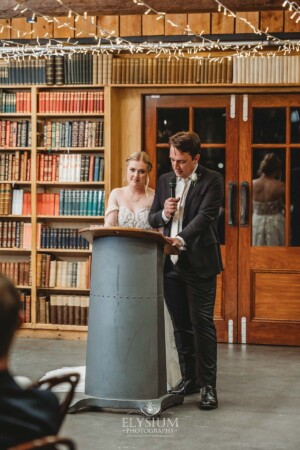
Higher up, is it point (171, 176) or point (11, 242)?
point (171, 176)

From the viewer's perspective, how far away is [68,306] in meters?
7.75

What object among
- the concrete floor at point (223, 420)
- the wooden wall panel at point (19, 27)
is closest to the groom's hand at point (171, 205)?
the concrete floor at point (223, 420)

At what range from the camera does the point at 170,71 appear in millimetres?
7559

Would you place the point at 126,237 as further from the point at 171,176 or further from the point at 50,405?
the point at 50,405

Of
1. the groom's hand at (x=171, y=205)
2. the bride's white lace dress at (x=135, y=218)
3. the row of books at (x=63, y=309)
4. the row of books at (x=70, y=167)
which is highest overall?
the row of books at (x=70, y=167)

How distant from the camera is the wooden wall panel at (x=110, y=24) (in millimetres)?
7781

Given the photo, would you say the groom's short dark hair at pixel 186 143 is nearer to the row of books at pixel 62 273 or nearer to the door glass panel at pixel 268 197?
the door glass panel at pixel 268 197

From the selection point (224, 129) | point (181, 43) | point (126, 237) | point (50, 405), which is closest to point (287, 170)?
point (224, 129)

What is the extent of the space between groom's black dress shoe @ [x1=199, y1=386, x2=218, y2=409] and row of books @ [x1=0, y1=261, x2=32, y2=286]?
3.09 meters

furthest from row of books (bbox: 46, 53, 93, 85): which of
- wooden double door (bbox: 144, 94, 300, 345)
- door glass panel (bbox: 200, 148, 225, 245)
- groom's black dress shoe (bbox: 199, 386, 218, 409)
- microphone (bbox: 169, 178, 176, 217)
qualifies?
groom's black dress shoe (bbox: 199, 386, 218, 409)

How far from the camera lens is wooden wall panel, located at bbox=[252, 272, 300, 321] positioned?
745cm

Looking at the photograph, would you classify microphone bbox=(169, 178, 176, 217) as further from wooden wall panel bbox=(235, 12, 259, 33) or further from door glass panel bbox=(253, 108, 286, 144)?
wooden wall panel bbox=(235, 12, 259, 33)

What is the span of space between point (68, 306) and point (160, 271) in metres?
2.92

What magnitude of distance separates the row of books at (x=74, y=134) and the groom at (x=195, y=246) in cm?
249
